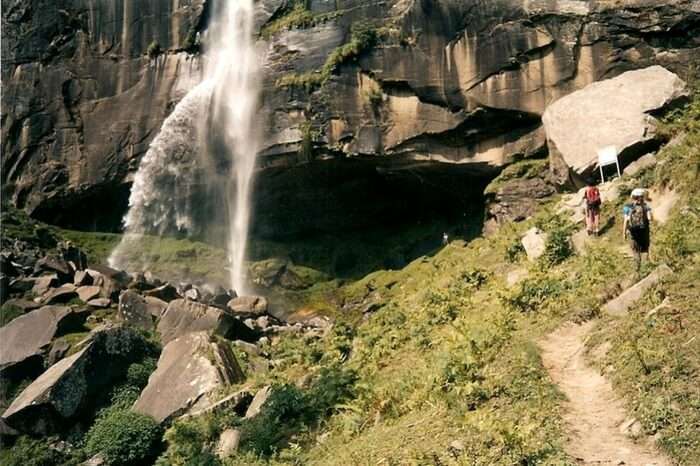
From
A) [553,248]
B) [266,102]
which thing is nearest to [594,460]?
[553,248]

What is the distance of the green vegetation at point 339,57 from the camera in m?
25.7

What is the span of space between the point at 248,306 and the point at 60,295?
5.56 metres

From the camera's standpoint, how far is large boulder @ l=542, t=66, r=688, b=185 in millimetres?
17469

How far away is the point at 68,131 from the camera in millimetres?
32000

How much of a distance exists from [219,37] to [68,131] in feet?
24.9

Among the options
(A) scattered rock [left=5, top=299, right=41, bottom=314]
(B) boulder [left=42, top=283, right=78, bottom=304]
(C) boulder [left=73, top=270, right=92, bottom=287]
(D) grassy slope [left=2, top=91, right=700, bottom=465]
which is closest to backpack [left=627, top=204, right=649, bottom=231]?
(D) grassy slope [left=2, top=91, right=700, bottom=465]

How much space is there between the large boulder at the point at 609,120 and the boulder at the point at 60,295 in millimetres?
14419

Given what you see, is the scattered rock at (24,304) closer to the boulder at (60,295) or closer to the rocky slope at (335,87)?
the boulder at (60,295)

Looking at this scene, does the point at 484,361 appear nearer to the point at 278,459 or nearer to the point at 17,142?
the point at 278,459

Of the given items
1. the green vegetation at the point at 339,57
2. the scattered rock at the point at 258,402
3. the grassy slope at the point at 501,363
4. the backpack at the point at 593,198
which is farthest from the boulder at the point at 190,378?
the green vegetation at the point at 339,57

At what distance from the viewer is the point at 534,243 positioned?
583 inches

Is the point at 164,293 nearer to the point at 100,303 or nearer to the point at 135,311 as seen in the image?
the point at 100,303

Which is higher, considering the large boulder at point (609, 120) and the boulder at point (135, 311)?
the large boulder at point (609, 120)

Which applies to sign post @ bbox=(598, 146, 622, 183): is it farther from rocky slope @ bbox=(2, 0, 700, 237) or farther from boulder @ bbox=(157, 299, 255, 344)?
boulder @ bbox=(157, 299, 255, 344)
